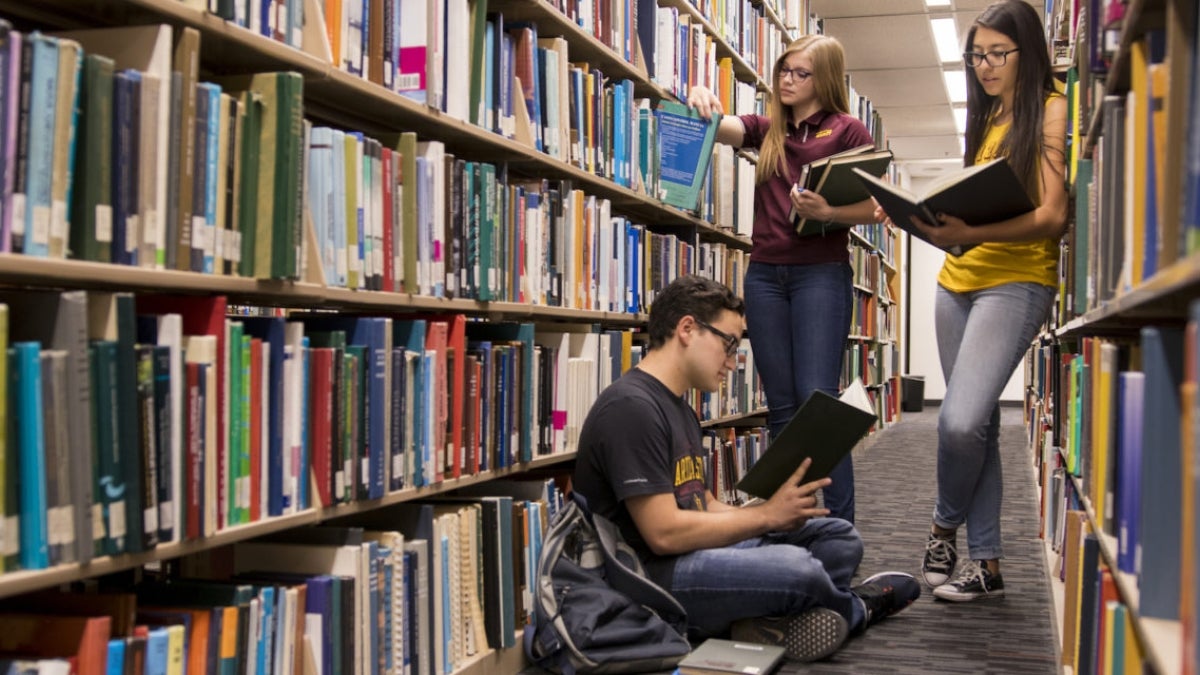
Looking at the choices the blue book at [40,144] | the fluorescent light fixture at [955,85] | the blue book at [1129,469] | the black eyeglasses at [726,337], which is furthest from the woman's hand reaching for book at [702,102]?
the fluorescent light fixture at [955,85]

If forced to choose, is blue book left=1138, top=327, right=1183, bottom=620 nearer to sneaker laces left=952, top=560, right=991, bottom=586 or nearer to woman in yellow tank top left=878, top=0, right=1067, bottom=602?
woman in yellow tank top left=878, top=0, right=1067, bottom=602

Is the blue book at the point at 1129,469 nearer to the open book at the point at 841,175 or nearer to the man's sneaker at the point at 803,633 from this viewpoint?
the man's sneaker at the point at 803,633

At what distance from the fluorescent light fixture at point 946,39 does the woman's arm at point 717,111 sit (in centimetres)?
384

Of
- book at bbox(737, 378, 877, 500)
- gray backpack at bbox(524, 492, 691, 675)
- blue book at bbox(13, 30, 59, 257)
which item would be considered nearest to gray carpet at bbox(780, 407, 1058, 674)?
gray backpack at bbox(524, 492, 691, 675)

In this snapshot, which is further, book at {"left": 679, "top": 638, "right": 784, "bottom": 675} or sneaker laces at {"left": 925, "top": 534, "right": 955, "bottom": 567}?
sneaker laces at {"left": 925, "top": 534, "right": 955, "bottom": 567}

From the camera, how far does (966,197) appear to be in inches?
93.4

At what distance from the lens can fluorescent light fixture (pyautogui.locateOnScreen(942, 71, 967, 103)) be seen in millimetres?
8133

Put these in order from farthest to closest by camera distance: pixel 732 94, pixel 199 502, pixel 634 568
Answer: pixel 732 94 → pixel 634 568 → pixel 199 502

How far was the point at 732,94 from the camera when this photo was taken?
14.4ft

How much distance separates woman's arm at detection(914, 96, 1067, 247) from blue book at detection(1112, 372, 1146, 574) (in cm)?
120

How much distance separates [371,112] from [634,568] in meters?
1.06

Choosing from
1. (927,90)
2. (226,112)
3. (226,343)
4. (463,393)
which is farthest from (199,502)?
(927,90)

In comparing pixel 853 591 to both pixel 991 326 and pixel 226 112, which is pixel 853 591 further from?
pixel 226 112

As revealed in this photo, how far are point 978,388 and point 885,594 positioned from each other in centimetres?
55
